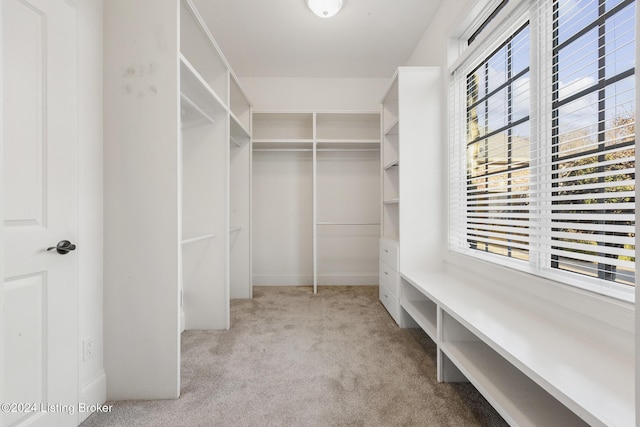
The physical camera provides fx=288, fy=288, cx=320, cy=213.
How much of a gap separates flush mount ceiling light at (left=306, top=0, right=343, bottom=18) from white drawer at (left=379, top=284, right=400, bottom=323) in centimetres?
249

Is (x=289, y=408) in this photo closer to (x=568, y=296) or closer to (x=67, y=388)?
(x=67, y=388)

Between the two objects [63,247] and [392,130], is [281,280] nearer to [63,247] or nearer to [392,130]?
[392,130]

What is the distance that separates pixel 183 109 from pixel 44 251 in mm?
1410

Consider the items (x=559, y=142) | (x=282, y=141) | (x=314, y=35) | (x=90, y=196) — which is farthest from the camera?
(x=282, y=141)

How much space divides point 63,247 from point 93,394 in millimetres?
797

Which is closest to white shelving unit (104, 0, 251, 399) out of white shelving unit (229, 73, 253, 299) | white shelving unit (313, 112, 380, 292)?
white shelving unit (229, 73, 253, 299)

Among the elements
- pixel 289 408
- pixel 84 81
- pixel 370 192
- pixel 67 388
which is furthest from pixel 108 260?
pixel 370 192

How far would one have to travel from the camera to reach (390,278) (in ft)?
8.74

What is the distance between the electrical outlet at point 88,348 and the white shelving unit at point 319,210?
2.37 m

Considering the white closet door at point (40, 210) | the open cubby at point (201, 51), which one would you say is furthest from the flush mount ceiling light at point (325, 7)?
the white closet door at point (40, 210)

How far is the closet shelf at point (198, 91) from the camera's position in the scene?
1748 mm

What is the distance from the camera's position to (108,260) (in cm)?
156

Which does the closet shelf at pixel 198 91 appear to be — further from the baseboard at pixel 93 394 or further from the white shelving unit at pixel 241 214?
the baseboard at pixel 93 394

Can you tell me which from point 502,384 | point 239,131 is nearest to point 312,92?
point 239,131
